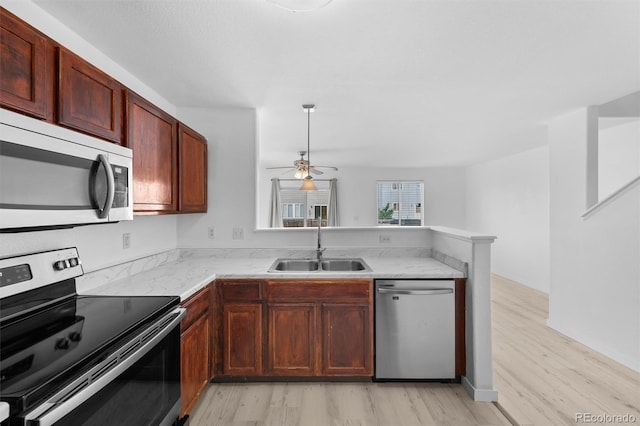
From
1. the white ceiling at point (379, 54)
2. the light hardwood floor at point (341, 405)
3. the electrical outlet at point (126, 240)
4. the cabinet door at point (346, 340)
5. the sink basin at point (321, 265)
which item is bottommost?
the light hardwood floor at point (341, 405)

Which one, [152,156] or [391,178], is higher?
[391,178]

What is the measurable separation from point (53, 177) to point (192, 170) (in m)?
1.65

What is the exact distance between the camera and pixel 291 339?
102 inches

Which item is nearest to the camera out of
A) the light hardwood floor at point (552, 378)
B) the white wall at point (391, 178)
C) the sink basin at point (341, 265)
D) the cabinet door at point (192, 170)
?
the light hardwood floor at point (552, 378)

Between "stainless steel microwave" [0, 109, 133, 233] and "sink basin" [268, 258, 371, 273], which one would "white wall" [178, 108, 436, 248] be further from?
"stainless steel microwave" [0, 109, 133, 233]

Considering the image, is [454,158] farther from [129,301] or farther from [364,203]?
[129,301]

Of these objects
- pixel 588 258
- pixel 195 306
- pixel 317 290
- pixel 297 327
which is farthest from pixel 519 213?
pixel 195 306

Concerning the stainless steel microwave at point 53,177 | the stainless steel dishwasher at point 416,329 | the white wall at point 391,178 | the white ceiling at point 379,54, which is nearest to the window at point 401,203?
the white wall at point 391,178

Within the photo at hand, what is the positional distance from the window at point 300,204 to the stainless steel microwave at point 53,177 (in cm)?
720

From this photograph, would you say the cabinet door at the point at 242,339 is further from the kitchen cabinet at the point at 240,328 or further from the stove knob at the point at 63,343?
the stove knob at the point at 63,343

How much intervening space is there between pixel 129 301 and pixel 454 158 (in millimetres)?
6635

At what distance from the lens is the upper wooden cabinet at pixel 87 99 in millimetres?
1467

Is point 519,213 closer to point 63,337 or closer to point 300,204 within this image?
point 300,204

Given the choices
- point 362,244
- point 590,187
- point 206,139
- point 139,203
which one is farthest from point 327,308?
point 590,187
